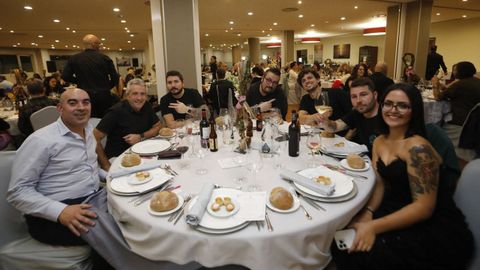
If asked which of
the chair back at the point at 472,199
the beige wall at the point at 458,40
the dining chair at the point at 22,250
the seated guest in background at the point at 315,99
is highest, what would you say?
the beige wall at the point at 458,40

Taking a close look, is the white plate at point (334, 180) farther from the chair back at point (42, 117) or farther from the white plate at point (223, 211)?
the chair back at point (42, 117)

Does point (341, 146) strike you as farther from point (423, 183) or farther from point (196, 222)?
point (196, 222)

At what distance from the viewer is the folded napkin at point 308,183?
1.30 m

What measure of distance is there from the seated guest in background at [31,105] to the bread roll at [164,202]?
3247mm

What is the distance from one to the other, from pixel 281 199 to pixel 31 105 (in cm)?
382

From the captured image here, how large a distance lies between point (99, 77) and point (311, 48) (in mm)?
19876

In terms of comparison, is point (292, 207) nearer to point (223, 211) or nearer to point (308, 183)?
point (308, 183)

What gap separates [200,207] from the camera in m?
1.18

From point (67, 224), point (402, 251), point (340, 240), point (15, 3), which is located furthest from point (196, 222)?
point (15, 3)

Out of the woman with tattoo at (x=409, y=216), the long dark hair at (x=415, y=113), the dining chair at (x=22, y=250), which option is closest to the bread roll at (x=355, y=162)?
the woman with tattoo at (x=409, y=216)

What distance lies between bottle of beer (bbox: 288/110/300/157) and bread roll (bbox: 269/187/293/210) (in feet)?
2.10

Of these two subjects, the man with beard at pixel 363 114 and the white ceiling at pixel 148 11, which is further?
the white ceiling at pixel 148 11

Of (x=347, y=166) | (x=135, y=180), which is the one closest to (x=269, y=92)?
(x=347, y=166)

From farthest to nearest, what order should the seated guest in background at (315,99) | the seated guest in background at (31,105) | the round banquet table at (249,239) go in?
the seated guest in background at (31,105)
the seated guest in background at (315,99)
the round banquet table at (249,239)
